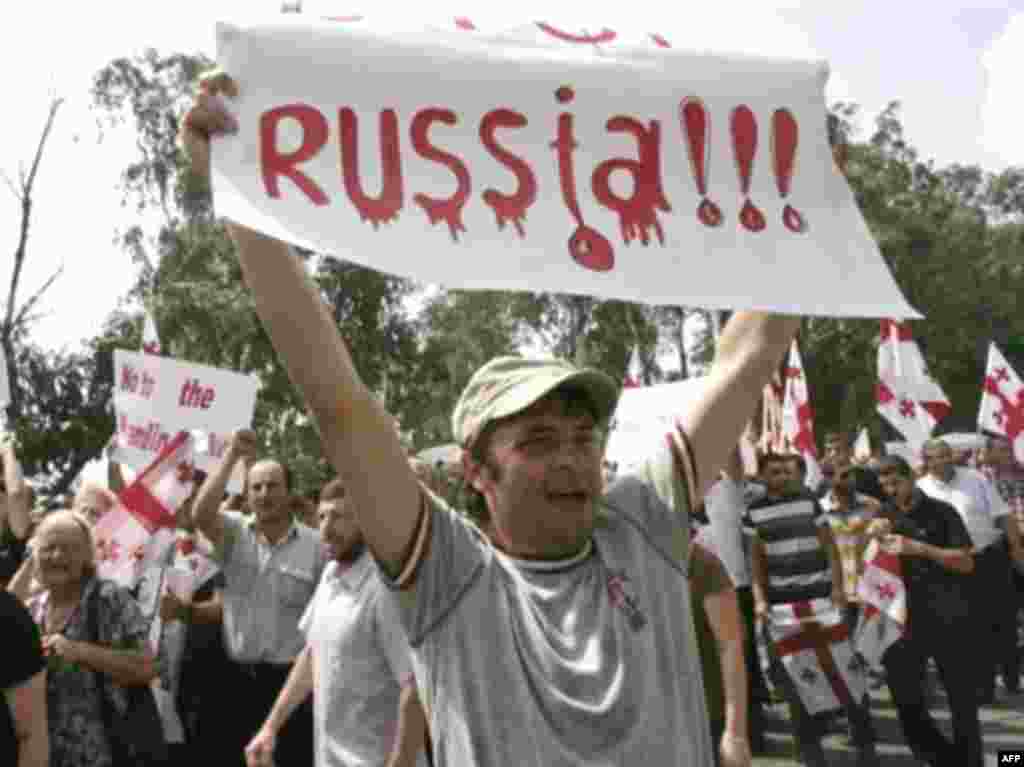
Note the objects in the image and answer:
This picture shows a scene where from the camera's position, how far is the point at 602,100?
111 inches

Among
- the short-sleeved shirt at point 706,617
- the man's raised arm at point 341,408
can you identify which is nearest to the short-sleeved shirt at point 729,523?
the short-sleeved shirt at point 706,617

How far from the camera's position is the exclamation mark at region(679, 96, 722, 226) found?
2846 millimetres

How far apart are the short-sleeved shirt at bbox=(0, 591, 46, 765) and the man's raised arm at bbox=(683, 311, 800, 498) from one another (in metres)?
2.33

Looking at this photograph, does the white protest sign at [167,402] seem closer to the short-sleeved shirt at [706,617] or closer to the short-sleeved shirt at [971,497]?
the short-sleeved shirt at [706,617]

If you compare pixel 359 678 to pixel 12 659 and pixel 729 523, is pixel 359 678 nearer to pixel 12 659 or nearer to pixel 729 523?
pixel 12 659

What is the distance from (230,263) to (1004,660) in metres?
24.7

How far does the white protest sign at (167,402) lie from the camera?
352 inches

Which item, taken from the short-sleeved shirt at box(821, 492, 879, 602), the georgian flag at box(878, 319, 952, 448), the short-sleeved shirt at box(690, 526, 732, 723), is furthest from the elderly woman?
the georgian flag at box(878, 319, 952, 448)

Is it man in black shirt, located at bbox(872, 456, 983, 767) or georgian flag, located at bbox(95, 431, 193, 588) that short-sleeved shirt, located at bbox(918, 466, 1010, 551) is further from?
georgian flag, located at bbox(95, 431, 193, 588)

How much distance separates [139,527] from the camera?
666cm

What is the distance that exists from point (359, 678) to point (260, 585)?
2.24 m

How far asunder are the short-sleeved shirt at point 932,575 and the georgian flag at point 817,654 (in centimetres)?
40

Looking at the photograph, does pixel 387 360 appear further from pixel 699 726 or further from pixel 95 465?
pixel 699 726

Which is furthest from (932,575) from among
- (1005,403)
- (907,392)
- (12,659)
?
(1005,403)
